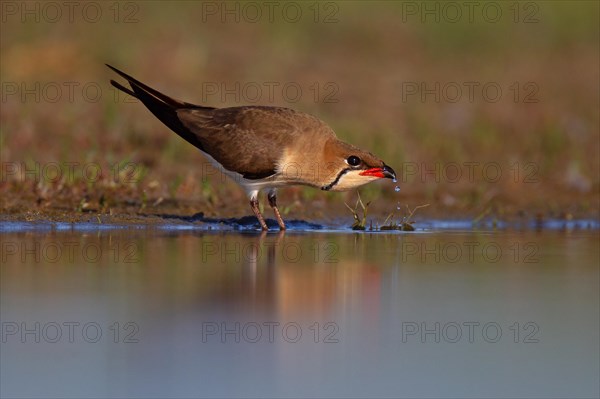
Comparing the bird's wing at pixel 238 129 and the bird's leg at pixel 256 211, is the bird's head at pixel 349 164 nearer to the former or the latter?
the bird's wing at pixel 238 129

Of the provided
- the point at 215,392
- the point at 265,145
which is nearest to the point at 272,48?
the point at 265,145

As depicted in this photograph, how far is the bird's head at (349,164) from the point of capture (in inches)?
380

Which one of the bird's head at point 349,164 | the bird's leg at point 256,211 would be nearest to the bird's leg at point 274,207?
the bird's leg at point 256,211

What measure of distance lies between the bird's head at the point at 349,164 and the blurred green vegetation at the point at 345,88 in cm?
157

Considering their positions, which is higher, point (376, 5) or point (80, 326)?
point (376, 5)

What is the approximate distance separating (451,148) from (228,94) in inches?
122

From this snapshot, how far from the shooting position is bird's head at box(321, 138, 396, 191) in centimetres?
964

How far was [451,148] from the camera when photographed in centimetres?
1466

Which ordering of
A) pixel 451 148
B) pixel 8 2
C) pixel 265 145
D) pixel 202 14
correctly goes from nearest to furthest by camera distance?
1. pixel 265 145
2. pixel 451 148
3. pixel 8 2
4. pixel 202 14

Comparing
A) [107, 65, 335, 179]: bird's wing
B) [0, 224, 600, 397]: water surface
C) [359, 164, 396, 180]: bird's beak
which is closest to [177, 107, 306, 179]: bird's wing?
[107, 65, 335, 179]: bird's wing

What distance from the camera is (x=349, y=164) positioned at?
31.8ft

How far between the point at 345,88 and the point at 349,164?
7.70 meters

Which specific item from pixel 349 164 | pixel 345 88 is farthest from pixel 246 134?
pixel 345 88

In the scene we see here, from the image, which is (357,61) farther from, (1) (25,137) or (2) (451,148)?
(1) (25,137)
